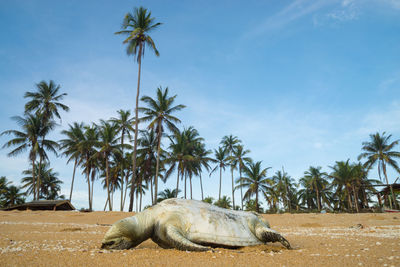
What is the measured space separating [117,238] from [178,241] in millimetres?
1201

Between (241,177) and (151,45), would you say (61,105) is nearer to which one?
(151,45)

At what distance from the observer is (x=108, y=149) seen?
32781mm

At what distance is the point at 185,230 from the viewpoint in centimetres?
491

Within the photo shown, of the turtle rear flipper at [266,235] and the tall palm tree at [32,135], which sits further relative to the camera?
the tall palm tree at [32,135]

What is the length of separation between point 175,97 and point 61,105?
1645 centimetres

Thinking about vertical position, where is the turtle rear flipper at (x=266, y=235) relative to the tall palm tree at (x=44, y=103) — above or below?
below

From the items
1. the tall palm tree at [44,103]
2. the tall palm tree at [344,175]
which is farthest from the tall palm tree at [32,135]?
the tall palm tree at [344,175]

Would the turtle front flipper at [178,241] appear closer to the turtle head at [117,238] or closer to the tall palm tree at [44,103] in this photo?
the turtle head at [117,238]

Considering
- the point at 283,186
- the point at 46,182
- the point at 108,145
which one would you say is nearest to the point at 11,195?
the point at 46,182

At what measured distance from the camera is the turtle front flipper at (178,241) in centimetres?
439

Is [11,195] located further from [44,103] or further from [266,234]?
[266,234]

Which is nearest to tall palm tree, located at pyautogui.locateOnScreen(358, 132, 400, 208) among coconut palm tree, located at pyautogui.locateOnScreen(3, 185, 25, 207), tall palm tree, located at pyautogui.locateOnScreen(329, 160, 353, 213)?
tall palm tree, located at pyautogui.locateOnScreen(329, 160, 353, 213)

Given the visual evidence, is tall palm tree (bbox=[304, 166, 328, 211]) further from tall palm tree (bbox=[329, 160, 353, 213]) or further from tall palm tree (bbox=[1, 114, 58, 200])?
tall palm tree (bbox=[1, 114, 58, 200])

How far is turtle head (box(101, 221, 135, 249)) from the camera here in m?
4.68
